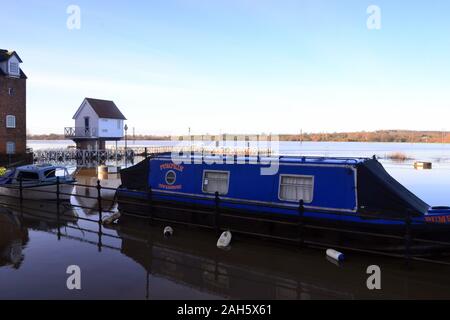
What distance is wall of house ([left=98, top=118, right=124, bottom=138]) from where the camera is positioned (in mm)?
51031

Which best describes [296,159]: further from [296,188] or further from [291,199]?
[291,199]

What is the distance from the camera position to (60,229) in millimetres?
12281

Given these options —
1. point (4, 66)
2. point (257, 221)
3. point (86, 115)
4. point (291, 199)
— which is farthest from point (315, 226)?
point (86, 115)

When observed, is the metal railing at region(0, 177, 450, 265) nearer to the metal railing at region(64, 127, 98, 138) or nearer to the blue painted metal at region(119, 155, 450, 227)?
the blue painted metal at region(119, 155, 450, 227)

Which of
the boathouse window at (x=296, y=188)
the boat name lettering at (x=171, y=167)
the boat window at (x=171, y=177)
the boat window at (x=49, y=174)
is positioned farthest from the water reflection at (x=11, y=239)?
the boathouse window at (x=296, y=188)

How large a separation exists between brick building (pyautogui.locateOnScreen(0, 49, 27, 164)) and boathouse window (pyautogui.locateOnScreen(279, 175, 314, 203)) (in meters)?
37.8

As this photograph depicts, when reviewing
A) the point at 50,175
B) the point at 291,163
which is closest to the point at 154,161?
the point at 291,163

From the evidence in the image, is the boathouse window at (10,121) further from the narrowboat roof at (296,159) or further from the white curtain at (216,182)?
the white curtain at (216,182)

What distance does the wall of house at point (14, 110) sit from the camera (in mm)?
39625

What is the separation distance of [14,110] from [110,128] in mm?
13651

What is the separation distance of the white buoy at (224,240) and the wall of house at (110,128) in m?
44.0

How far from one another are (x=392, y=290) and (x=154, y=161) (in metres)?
8.98

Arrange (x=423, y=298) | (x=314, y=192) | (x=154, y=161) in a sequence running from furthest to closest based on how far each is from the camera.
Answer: (x=154, y=161), (x=314, y=192), (x=423, y=298)

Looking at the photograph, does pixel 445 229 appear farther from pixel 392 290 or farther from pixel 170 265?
pixel 170 265
